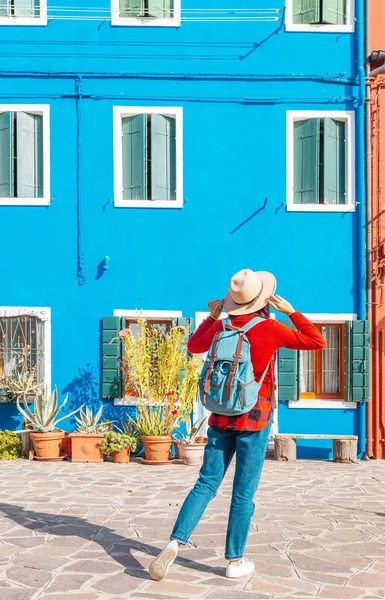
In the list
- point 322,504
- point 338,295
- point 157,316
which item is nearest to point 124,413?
point 157,316

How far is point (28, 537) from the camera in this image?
676cm

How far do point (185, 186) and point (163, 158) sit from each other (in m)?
0.55

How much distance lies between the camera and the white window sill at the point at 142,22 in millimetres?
12633

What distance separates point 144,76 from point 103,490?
646cm

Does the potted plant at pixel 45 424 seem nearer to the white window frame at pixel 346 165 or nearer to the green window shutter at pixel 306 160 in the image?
the white window frame at pixel 346 165

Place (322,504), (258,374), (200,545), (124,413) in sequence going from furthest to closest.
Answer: (124,413) → (322,504) → (200,545) → (258,374)

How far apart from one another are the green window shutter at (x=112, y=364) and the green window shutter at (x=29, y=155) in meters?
2.35

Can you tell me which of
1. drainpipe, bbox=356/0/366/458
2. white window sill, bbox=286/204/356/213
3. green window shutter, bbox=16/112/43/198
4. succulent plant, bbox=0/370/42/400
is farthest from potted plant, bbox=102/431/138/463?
white window sill, bbox=286/204/356/213

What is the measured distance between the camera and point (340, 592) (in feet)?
17.6

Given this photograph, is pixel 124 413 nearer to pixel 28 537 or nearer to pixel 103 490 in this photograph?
pixel 103 490

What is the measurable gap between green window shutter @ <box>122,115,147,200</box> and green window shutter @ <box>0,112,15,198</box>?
1.69 metres

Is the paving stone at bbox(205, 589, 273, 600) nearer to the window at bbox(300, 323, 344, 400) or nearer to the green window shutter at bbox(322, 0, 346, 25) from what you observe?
the window at bbox(300, 323, 344, 400)

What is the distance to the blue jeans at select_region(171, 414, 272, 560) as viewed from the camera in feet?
17.4

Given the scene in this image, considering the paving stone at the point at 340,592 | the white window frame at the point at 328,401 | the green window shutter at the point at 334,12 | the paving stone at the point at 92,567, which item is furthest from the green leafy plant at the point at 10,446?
the green window shutter at the point at 334,12
